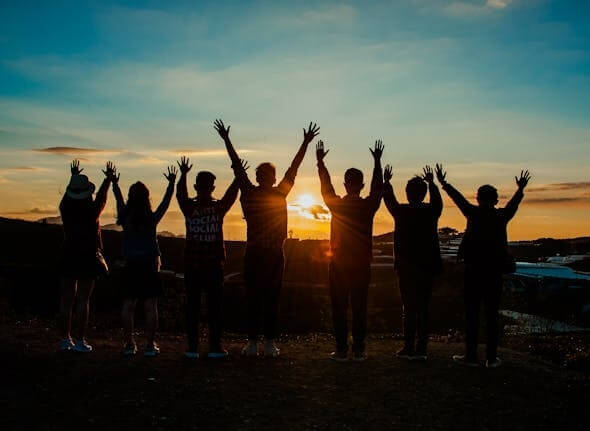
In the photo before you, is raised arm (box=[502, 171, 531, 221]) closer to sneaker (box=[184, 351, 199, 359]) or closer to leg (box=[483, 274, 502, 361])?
leg (box=[483, 274, 502, 361])

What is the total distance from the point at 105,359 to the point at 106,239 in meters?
27.5

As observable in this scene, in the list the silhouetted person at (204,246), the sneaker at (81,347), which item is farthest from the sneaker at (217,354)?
the sneaker at (81,347)

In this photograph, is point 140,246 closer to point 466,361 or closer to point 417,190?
point 417,190

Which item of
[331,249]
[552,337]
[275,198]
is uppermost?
[275,198]

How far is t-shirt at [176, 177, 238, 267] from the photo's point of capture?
812cm

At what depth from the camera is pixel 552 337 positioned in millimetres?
13805

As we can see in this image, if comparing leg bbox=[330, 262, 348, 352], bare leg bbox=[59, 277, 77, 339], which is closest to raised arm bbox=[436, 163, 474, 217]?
leg bbox=[330, 262, 348, 352]

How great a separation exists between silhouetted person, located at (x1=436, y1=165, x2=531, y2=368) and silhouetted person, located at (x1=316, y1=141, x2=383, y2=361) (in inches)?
40.8

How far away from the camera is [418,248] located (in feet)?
27.2


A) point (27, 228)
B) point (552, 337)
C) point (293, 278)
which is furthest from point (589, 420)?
point (27, 228)

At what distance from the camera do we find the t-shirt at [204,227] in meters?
8.12

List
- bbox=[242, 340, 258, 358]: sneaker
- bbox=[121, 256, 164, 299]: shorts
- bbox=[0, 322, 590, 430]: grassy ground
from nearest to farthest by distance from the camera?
A: bbox=[0, 322, 590, 430]: grassy ground → bbox=[121, 256, 164, 299]: shorts → bbox=[242, 340, 258, 358]: sneaker

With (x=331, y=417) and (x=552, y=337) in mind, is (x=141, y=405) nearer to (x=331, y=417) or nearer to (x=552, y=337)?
(x=331, y=417)

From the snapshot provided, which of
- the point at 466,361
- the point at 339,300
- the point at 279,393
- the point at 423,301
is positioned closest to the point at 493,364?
the point at 466,361
